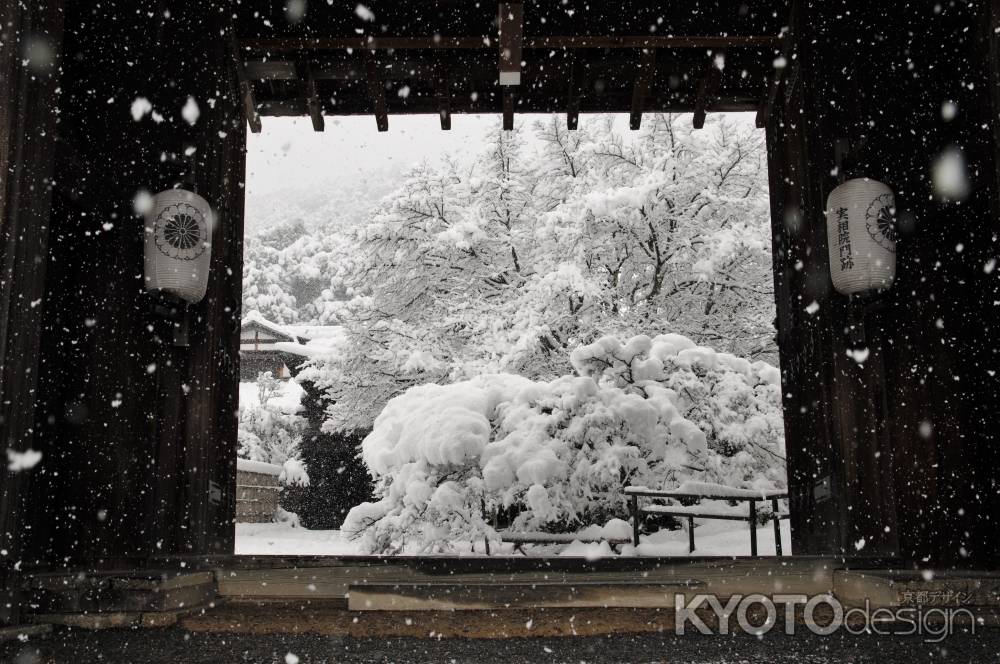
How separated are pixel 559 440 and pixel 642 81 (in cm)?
258

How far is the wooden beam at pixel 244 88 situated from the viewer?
412 centimetres

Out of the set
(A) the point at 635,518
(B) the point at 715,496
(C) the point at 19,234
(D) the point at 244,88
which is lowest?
(A) the point at 635,518

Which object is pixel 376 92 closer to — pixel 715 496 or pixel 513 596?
pixel 513 596

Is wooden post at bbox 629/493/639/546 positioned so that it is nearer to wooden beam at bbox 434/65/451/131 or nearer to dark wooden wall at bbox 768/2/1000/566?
dark wooden wall at bbox 768/2/1000/566

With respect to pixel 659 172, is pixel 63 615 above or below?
below

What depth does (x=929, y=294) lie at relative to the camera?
3320 millimetres

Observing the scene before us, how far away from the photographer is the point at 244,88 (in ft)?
14.0

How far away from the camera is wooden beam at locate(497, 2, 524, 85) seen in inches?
154

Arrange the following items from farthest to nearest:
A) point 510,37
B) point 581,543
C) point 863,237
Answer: point 581,543 < point 510,37 < point 863,237

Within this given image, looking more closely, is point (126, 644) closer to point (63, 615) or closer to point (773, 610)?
point (63, 615)

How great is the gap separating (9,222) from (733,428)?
18.9ft

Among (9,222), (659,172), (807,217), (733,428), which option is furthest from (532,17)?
(659,172)

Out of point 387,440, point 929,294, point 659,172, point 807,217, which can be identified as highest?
point 659,172

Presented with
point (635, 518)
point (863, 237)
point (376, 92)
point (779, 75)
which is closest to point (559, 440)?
point (635, 518)
